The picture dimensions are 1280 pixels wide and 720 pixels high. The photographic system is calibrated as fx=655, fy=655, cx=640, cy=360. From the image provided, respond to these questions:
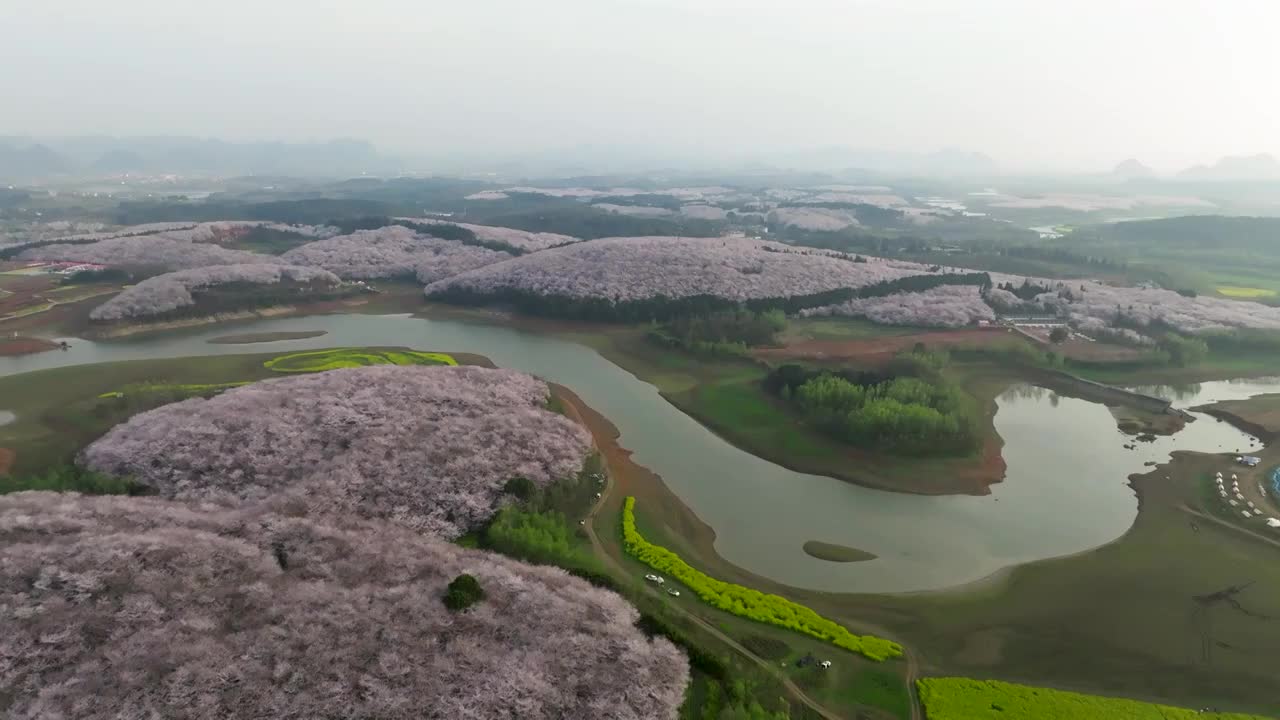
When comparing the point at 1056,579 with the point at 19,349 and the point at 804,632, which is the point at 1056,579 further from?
the point at 19,349

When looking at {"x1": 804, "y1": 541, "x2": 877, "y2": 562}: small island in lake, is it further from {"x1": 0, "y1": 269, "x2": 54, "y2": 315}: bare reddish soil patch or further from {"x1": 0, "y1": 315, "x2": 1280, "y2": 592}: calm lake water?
{"x1": 0, "y1": 269, "x2": 54, "y2": 315}: bare reddish soil patch

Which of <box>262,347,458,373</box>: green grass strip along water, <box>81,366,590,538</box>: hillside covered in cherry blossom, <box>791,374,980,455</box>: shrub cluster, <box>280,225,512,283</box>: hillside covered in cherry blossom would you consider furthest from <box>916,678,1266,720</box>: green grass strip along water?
<box>280,225,512,283</box>: hillside covered in cherry blossom

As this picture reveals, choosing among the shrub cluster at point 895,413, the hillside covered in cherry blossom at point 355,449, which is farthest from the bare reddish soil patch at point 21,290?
the shrub cluster at point 895,413

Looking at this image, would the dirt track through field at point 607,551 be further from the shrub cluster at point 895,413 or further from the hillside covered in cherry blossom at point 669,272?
the hillside covered in cherry blossom at point 669,272

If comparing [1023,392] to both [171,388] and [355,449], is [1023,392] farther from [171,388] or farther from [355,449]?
[171,388]

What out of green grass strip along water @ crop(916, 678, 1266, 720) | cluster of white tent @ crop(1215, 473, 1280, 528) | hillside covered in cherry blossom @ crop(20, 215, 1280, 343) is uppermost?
hillside covered in cherry blossom @ crop(20, 215, 1280, 343)

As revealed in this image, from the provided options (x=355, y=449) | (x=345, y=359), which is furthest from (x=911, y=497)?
(x=345, y=359)

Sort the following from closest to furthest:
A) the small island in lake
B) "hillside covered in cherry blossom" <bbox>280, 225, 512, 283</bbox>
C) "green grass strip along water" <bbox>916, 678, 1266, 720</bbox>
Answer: "green grass strip along water" <bbox>916, 678, 1266, 720</bbox> → the small island in lake → "hillside covered in cherry blossom" <bbox>280, 225, 512, 283</bbox>
